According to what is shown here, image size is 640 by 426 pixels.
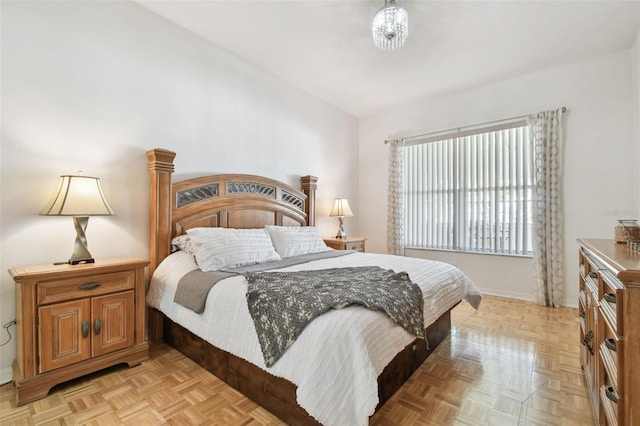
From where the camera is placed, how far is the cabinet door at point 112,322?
6.46 feet

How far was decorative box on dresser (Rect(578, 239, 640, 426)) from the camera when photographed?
3.18 ft

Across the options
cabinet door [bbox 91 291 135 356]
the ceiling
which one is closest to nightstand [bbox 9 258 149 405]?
cabinet door [bbox 91 291 135 356]

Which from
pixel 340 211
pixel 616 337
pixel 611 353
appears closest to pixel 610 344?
pixel 611 353

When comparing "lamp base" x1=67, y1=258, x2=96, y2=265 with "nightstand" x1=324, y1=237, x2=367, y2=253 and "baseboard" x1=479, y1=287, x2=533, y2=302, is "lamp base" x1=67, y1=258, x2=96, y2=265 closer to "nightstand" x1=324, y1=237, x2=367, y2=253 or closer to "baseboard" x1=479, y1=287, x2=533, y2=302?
"nightstand" x1=324, y1=237, x2=367, y2=253

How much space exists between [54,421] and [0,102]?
1.96m

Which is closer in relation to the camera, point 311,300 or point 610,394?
point 610,394

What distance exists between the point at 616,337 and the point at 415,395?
111 cm

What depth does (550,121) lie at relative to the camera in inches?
140

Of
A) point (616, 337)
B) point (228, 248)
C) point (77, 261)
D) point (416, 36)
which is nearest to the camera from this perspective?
point (616, 337)

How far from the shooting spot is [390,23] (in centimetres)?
232

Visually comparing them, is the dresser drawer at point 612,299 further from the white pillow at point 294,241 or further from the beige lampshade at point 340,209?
the beige lampshade at point 340,209

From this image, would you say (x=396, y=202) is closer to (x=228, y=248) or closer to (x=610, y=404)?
(x=228, y=248)

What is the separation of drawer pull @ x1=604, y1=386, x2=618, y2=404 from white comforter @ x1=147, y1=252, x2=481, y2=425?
79cm

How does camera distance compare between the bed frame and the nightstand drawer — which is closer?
the bed frame
